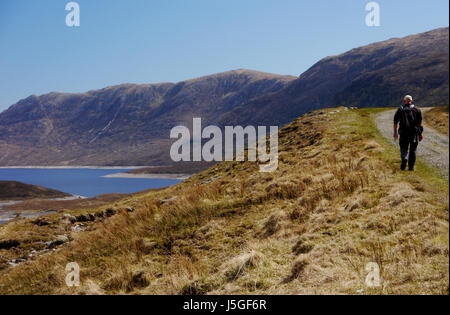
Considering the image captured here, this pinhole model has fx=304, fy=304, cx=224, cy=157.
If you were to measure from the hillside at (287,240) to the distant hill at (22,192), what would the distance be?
433ft

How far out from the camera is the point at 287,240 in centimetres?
869

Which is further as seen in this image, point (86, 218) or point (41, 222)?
point (41, 222)

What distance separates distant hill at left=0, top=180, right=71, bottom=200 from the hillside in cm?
13202

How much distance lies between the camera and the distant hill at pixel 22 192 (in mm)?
126688

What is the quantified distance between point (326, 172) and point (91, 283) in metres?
9.98

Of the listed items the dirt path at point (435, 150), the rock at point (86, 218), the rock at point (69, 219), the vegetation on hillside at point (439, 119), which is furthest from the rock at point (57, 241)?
the vegetation on hillside at point (439, 119)

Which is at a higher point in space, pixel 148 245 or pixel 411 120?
pixel 411 120

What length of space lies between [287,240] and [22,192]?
151884 mm

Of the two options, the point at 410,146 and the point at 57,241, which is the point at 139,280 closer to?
the point at 410,146

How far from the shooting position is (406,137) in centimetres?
964

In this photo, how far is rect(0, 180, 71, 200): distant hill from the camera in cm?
12669

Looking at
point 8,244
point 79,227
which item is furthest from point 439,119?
point 8,244

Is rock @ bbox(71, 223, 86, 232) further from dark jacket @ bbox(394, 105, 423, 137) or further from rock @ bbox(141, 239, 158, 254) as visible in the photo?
dark jacket @ bbox(394, 105, 423, 137)

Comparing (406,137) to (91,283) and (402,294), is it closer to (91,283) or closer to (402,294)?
(402,294)
